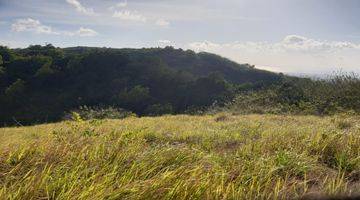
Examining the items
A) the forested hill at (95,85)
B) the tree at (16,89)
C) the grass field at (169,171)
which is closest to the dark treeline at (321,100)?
the grass field at (169,171)

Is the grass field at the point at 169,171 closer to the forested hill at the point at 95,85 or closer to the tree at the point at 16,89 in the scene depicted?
the forested hill at the point at 95,85

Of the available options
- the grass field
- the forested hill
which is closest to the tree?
the forested hill

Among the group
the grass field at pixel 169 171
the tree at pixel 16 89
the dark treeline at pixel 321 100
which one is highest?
the grass field at pixel 169 171

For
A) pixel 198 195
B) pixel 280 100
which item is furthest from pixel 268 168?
pixel 280 100

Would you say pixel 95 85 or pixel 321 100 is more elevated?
pixel 321 100

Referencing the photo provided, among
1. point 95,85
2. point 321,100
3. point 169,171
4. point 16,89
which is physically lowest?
point 16,89

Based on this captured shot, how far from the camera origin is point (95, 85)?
65.2 metres

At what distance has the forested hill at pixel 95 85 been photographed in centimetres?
5624

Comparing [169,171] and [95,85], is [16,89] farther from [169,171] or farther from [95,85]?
[169,171]

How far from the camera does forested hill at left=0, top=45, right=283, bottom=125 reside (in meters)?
56.2

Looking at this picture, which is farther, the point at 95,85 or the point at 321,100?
the point at 95,85

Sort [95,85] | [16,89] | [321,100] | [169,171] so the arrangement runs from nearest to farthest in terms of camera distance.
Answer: [169,171], [321,100], [16,89], [95,85]

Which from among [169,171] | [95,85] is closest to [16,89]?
[95,85]

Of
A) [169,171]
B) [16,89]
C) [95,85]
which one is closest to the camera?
[169,171]
